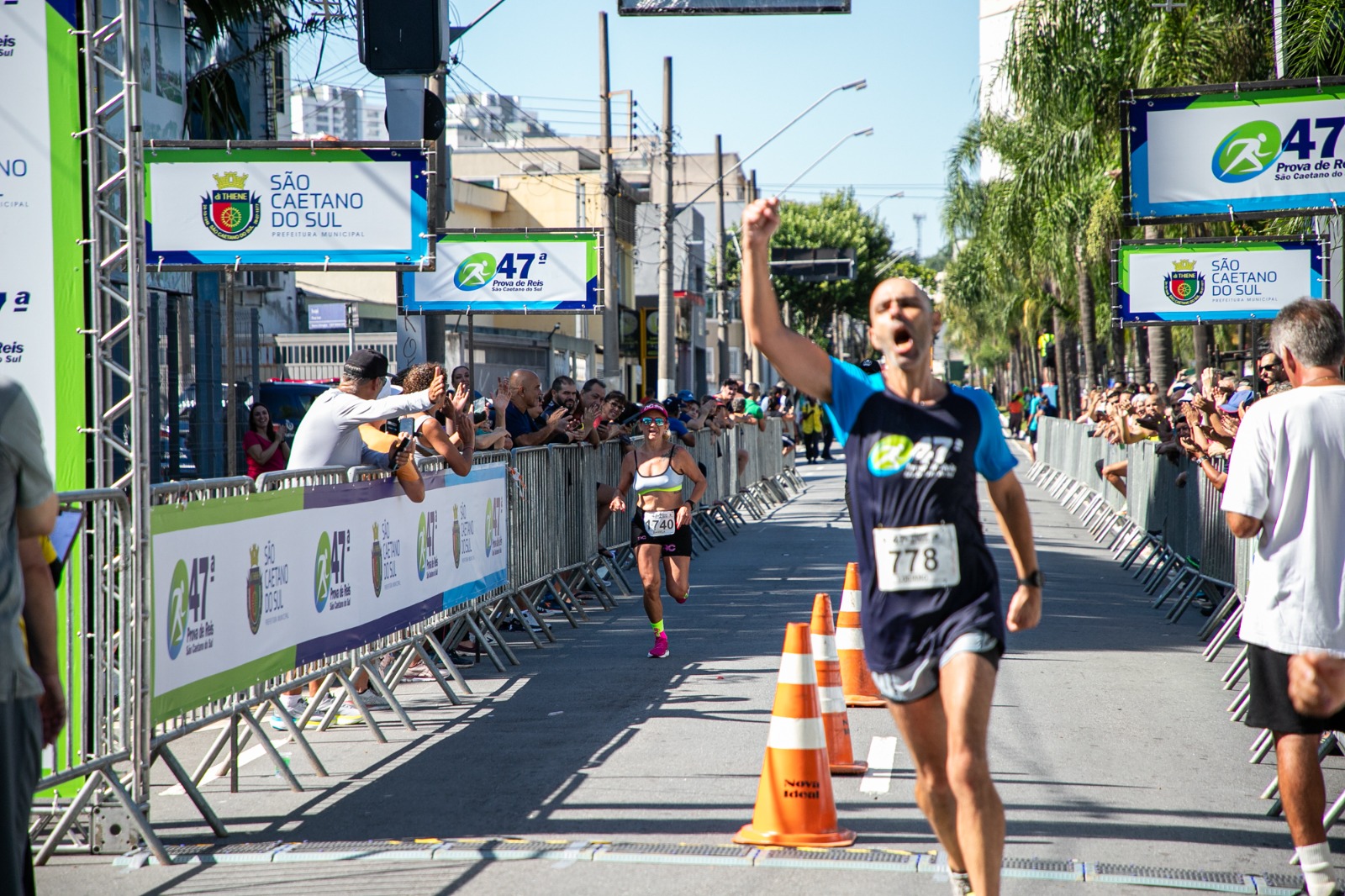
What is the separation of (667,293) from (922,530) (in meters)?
21.7

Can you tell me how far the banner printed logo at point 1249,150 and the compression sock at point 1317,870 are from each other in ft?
24.2

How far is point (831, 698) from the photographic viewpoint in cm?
744

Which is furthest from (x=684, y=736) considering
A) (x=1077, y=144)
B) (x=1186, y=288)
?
(x=1077, y=144)

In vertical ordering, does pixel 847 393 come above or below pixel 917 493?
above

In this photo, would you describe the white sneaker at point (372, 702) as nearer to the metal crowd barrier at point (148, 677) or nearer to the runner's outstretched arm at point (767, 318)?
the metal crowd barrier at point (148, 677)

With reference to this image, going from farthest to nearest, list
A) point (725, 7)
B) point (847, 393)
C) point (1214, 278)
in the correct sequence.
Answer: point (1214, 278)
point (725, 7)
point (847, 393)

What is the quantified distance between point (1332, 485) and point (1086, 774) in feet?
8.48

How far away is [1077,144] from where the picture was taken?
80.6ft

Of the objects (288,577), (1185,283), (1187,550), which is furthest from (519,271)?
(288,577)

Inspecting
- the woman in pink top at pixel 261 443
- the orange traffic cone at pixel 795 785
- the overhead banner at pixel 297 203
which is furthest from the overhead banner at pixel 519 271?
the orange traffic cone at pixel 795 785

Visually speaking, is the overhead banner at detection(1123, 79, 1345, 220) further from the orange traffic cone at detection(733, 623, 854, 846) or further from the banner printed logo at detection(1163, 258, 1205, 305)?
the orange traffic cone at detection(733, 623, 854, 846)

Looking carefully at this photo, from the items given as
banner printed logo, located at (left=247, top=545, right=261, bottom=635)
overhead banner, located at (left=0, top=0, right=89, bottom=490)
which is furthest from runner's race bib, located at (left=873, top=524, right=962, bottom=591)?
overhead banner, located at (left=0, top=0, right=89, bottom=490)

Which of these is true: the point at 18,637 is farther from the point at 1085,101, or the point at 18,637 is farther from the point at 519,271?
the point at 1085,101

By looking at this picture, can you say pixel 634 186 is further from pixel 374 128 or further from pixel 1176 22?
pixel 374 128
